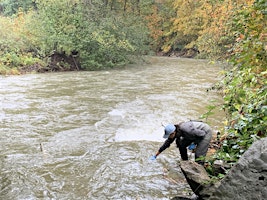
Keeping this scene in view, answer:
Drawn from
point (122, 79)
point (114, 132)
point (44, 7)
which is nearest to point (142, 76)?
point (122, 79)

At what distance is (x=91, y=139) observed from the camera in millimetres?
7309

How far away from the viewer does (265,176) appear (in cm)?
290

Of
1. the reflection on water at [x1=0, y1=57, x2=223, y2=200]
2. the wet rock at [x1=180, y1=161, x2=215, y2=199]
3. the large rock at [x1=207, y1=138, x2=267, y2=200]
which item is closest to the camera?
the large rock at [x1=207, y1=138, x2=267, y2=200]

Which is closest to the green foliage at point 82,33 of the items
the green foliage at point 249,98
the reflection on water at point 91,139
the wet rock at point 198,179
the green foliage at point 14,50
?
the green foliage at point 14,50

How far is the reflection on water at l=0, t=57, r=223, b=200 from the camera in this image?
4945 millimetres

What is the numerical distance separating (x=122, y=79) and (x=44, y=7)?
8.44 metres

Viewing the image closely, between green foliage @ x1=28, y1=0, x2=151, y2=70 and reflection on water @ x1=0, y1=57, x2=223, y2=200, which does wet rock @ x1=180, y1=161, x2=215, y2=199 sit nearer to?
reflection on water @ x1=0, y1=57, x2=223, y2=200

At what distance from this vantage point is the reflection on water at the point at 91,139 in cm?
495

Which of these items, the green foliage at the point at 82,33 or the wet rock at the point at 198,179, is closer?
the wet rock at the point at 198,179

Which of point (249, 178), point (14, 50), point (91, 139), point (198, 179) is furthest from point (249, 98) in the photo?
point (14, 50)

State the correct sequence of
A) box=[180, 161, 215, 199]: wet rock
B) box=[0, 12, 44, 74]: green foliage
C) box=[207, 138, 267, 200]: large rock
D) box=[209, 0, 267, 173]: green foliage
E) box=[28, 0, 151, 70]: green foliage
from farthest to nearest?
box=[28, 0, 151, 70]: green foliage
box=[0, 12, 44, 74]: green foliage
box=[209, 0, 267, 173]: green foliage
box=[180, 161, 215, 199]: wet rock
box=[207, 138, 267, 200]: large rock

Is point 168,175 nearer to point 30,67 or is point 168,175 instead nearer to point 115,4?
point 30,67

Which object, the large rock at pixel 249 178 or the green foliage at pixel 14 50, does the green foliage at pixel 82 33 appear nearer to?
the green foliage at pixel 14 50

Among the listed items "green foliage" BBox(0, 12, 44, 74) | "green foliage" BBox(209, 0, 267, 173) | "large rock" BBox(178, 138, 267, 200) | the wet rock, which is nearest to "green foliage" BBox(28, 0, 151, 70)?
"green foliage" BBox(0, 12, 44, 74)
